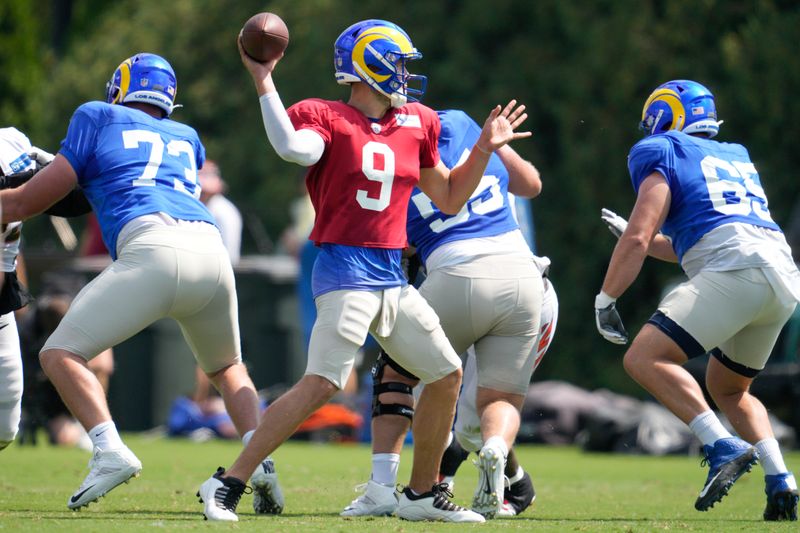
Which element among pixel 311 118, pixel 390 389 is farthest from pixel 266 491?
pixel 311 118

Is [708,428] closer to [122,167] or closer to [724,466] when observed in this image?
[724,466]

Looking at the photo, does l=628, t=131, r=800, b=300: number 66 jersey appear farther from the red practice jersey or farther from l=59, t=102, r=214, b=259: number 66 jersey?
l=59, t=102, r=214, b=259: number 66 jersey

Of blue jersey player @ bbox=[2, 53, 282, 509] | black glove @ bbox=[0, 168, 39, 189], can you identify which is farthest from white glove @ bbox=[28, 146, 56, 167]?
blue jersey player @ bbox=[2, 53, 282, 509]

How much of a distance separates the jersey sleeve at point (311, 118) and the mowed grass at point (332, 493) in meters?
1.71

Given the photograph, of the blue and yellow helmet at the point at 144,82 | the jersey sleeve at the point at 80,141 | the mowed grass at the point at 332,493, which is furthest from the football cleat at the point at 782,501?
the jersey sleeve at the point at 80,141

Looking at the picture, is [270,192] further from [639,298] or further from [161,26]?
[639,298]

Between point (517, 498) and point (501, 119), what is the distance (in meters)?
2.12

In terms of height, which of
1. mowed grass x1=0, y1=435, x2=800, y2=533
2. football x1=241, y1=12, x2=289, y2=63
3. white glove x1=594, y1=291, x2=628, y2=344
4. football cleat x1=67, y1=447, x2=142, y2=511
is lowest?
mowed grass x1=0, y1=435, x2=800, y2=533

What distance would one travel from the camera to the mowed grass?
6.10 meters

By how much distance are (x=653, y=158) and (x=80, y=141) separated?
2.84 metres

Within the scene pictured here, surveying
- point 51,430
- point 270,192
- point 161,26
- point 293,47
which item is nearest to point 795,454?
point 51,430

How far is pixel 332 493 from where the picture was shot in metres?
8.07

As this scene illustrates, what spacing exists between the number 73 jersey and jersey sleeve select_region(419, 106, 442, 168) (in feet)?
3.91

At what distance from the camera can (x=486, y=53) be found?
22906 millimetres
